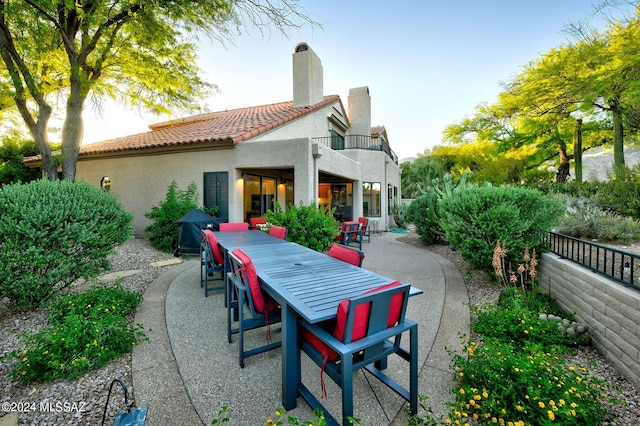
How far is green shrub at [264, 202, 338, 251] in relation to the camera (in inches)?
306

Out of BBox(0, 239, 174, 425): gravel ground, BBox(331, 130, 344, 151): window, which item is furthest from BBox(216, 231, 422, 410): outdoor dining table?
BBox(331, 130, 344, 151): window

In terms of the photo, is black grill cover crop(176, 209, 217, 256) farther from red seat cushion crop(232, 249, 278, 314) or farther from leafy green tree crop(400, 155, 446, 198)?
leafy green tree crop(400, 155, 446, 198)

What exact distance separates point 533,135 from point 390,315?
24405 mm

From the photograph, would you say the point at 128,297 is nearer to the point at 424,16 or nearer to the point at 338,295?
the point at 338,295

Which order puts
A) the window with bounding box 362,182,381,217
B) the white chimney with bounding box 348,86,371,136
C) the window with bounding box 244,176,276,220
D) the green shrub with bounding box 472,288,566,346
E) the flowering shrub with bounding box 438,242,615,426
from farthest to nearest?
the white chimney with bounding box 348,86,371,136 < the window with bounding box 362,182,381,217 < the window with bounding box 244,176,276,220 < the green shrub with bounding box 472,288,566,346 < the flowering shrub with bounding box 438,242,615,426

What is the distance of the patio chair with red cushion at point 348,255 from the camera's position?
3.58 m

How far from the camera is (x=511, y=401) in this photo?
222cm

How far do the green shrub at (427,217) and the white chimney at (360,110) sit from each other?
28.6 feet

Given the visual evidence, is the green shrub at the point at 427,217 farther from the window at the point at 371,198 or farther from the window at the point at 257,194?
the window at the point at 257,194

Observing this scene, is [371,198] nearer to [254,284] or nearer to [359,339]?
[254,284]

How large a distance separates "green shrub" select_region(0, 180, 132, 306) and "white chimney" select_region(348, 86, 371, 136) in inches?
617

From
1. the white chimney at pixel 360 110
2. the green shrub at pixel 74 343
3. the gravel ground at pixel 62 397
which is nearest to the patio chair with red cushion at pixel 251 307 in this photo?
the gravel ground at pixel 62 397

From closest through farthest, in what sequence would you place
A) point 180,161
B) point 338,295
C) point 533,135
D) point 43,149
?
point 338,295 < point 43,149 < point 180,161 < point 533,135

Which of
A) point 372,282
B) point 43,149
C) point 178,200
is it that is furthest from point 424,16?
point 43,149
